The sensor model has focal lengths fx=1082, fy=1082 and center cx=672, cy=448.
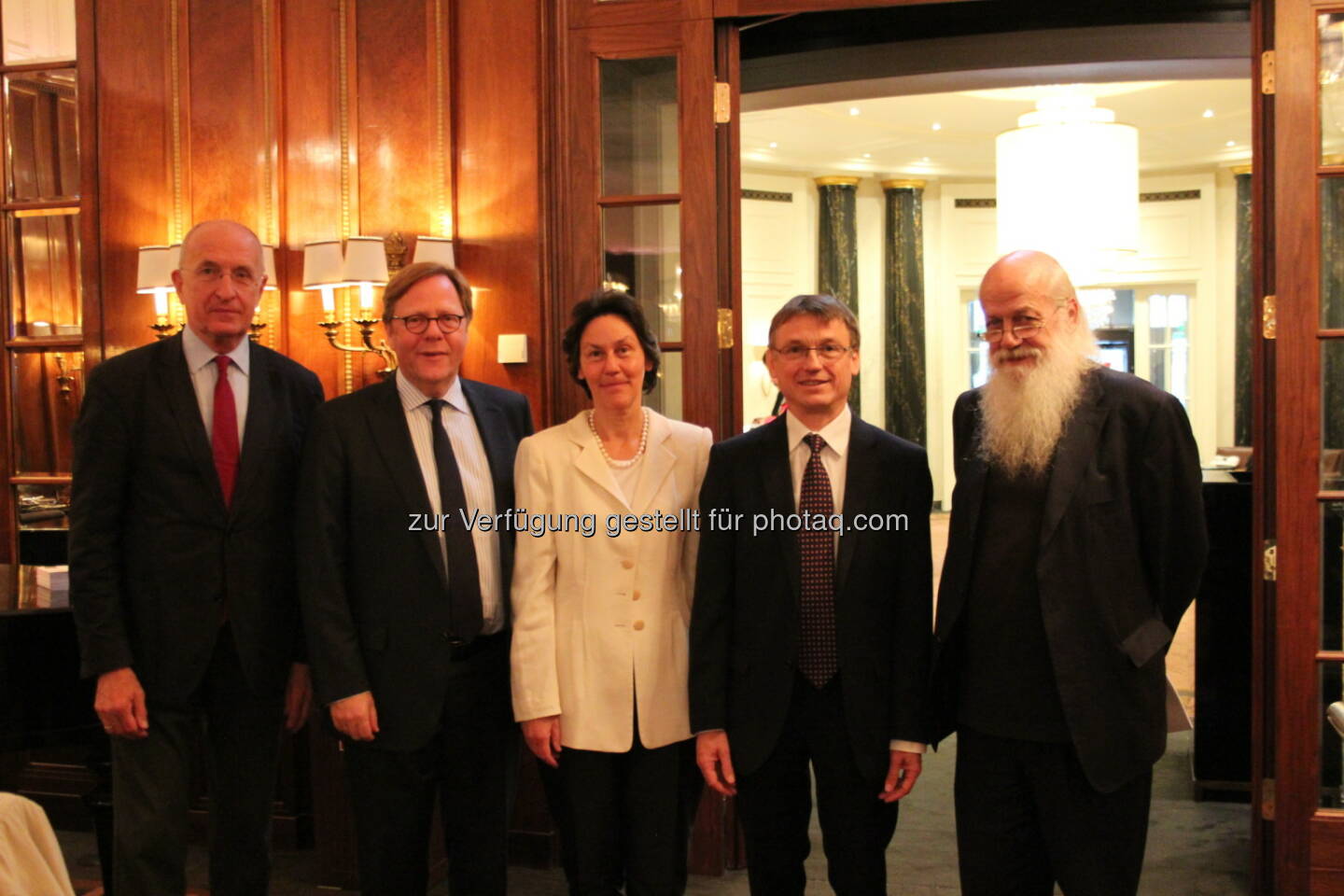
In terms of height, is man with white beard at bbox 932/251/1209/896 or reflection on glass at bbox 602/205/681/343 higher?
reflection on glass at bbox 602/205/681/343

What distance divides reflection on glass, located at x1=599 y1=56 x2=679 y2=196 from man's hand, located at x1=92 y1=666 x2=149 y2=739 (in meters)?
2.07

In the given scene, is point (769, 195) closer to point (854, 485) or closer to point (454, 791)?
point (854, 485)

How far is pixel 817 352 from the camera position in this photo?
2352mm

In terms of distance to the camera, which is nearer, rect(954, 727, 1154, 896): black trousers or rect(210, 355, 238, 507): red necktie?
rect(954, 727, 1154, 896): black trousers

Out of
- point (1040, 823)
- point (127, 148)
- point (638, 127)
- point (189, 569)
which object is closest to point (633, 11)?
point (638, 127)

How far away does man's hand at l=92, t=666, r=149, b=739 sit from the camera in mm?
2496

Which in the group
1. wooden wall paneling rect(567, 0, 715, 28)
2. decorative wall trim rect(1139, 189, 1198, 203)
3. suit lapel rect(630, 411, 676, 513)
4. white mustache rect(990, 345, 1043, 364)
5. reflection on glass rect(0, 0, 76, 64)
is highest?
decorative wall trim rect(1139, 189, 1198, 203)

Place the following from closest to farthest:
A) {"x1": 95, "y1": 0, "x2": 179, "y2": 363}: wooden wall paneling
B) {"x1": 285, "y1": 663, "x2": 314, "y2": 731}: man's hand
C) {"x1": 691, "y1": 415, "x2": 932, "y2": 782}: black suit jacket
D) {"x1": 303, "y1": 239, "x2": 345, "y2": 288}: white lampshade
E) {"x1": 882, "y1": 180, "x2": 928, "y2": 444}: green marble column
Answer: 1. {"x1": 691, "y1": 415, "x2": 932, "y2": 782}: black suit jacket
2. {"x1": 285, "y1": 663, "x2": 314, "y2": 731}: man's hand
3. {"x1": 303, "y1": 239, "x2": 345, "y2": 288}: white lampshade
4. {"x1": 95, "y1": 0, "x2": 179, "y2": 363}: wooden wall paneling
5. {"x1": 882, "y1": 180, "x2": 928, "y2": 444}: green marble column

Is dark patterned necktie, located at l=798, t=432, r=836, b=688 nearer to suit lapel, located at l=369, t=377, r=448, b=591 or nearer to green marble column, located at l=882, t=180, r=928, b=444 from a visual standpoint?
suit lapel, located at l=369, t=377, r=448, b=591

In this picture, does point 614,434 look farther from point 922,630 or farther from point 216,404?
point 216,404

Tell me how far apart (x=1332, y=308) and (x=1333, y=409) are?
0.29 meters

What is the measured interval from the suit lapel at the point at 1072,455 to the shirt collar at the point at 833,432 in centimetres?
44

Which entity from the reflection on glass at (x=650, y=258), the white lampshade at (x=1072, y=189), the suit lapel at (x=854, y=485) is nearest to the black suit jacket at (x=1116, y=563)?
the suit lapel at (x=854, y=485)

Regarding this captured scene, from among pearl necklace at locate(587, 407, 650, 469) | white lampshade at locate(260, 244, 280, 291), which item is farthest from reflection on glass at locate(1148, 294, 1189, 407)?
pearl necklace at locate(587, 407, 650, 469)
